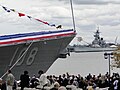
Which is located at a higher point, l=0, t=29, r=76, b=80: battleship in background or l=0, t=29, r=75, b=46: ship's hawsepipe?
l=0, t=29, r=75, b=46: ship's hawsepipe

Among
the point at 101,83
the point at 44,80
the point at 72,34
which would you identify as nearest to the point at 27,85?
the point at 44,80

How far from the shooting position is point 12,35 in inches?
1195

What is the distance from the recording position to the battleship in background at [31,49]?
29.7 m

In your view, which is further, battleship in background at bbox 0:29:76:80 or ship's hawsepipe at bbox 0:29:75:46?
battleship in background at bbox 0:29:76:80

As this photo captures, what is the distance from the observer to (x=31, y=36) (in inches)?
1249

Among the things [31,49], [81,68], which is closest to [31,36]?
[31,49]

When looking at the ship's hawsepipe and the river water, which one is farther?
the river water

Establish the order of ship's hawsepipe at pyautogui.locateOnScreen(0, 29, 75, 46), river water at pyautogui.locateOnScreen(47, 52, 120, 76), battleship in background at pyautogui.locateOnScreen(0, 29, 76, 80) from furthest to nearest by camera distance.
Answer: river water at pyautogui.locateOnScreen(47, 52, 120, 76) < battleship in background at pyautogui.locateOnScreen(0, 29, 76, 80) < ship's hawsepipe at pyautogui.locateOnScreen(0, 29, 75, 46)

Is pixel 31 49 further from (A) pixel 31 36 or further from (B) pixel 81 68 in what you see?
(B) pixel 81 68

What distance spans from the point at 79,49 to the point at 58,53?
335 feet

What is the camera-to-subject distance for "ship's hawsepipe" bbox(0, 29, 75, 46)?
2944 centimetres

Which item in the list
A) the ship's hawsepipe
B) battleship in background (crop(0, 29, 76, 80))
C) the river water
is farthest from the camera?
the river water

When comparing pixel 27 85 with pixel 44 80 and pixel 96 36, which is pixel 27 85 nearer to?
pixel 44 80

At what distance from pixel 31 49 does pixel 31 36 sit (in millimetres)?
896
